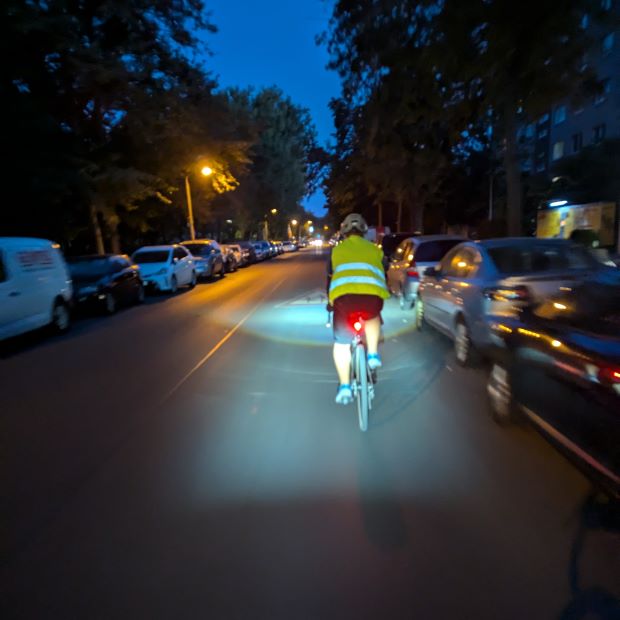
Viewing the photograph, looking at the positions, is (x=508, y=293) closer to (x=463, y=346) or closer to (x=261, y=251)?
(x=463, y=346)

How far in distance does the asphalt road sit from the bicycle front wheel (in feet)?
0.49

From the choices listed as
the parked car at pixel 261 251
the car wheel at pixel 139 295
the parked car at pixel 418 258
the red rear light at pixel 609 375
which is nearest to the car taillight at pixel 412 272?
the parked car at pixel 418 258

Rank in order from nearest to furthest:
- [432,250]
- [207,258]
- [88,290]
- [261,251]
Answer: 1. [432,250]
2. [88,290]
3. [207,258]
4. [261,251]

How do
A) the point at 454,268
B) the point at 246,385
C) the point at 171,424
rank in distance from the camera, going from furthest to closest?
the point at 454,268
the point at 246,385
the point at 171,424

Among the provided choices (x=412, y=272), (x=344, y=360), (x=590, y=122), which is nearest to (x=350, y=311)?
(x=344, y=360)

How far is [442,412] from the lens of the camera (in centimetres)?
555

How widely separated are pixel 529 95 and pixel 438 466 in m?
12.6

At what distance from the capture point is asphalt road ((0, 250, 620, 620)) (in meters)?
2.81

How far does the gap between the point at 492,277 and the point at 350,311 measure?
8.02 ft

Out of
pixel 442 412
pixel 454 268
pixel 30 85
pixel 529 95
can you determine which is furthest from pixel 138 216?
→ pixel 442 412

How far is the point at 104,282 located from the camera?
13648 mm

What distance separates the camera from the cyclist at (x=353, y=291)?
5.05 metres

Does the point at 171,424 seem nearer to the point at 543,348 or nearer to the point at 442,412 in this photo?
the point at 442,412

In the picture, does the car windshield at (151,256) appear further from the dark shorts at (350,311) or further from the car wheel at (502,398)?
the car wheel at (502,398)
